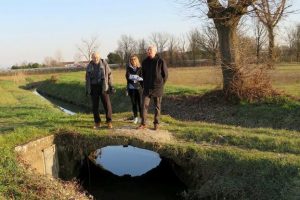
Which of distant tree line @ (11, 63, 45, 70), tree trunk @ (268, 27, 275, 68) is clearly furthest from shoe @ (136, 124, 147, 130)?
distant tree line @ (11, 63, 45, 70)

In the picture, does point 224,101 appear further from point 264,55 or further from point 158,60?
point 158,60

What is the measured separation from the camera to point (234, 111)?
19.4 metres

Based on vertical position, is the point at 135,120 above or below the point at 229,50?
below

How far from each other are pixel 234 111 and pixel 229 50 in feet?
10.1

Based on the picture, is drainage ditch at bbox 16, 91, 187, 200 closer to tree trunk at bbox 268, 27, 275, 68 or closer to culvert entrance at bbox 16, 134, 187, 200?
culvert entrance at bbox 16, 134, 187, 200

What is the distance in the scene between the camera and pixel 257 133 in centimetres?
1248

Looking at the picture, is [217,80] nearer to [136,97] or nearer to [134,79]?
[136,97]

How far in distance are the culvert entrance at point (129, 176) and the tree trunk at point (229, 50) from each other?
730cm

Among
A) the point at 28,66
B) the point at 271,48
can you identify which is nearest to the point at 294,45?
the point at 271,48

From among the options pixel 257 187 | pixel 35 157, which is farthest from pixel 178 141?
pixel 35 157

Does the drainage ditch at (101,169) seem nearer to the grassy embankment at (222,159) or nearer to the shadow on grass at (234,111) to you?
the grassy embankment at (222,159)

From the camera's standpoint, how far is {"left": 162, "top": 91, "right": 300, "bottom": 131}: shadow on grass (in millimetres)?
17453

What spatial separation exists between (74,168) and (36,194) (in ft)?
13.6

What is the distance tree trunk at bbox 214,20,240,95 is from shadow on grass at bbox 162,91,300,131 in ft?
3.57
